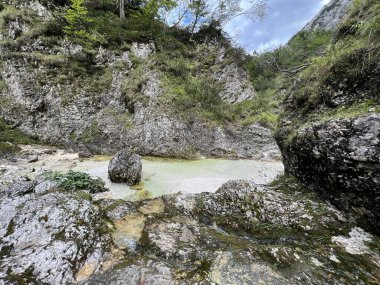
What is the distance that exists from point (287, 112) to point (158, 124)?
7.44 metres

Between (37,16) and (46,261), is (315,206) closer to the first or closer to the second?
(46,261)

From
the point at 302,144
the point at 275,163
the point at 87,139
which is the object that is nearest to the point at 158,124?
the point at 87,139

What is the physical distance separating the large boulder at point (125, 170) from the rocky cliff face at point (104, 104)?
147 inches

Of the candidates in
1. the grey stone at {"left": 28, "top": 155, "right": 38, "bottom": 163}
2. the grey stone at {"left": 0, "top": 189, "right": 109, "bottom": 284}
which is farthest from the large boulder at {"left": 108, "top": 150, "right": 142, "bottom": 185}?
the grey stone at {"left": 28, "top": 155, "right": 38, "bottom": 163}

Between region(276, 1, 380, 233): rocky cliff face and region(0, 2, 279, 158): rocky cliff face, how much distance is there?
646 cm

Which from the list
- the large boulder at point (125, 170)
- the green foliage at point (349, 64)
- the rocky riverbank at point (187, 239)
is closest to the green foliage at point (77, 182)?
the large boulder at point (125, 170)

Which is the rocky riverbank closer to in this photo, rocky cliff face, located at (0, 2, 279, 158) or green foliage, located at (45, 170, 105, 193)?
green foliage, located at (45, 170, 105, 193)

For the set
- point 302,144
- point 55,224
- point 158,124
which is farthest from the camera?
point 158,124

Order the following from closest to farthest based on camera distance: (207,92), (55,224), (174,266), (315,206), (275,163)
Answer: (174,266)
(55,224)
(315,206)
(275,163)
(207,92)

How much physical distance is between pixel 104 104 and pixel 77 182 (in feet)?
29.8

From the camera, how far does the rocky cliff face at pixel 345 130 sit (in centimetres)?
394

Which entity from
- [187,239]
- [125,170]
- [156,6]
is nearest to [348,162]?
[187,239]

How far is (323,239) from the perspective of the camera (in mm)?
4055

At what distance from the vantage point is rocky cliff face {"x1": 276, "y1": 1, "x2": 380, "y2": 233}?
155 inches
